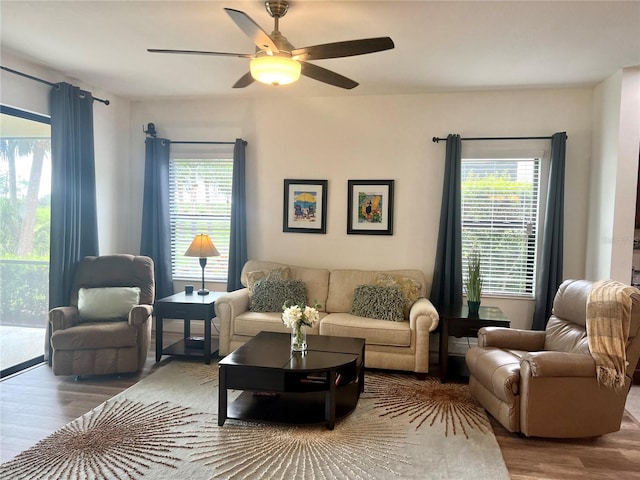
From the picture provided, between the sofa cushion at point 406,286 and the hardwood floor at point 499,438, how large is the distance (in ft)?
4.47

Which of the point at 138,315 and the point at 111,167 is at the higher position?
the point at 111,167

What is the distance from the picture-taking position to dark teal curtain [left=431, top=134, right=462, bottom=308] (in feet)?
15.0

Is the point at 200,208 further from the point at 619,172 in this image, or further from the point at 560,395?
the point at 619,172

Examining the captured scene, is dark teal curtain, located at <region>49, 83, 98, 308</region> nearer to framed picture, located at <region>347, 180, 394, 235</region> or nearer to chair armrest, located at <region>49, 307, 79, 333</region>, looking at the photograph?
chair armrest, located at <region>49, 307, 79, 333</region>

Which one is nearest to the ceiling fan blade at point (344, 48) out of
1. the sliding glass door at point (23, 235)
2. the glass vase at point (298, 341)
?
the glass vase at point (298, 341)

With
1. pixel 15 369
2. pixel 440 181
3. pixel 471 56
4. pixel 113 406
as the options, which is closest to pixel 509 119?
pixel 440 181

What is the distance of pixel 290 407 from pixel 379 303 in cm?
143

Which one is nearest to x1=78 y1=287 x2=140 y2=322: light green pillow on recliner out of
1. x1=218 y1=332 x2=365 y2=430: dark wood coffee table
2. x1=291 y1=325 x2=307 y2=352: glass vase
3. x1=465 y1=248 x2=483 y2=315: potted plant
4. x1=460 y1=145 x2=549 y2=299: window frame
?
x1=218 y1=332 x2=365 y2=430: dark wood coffee table

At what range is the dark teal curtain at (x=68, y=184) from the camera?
417 centimetres

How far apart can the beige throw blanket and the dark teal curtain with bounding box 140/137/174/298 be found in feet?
13.9

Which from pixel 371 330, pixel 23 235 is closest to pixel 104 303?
pixel 23 235

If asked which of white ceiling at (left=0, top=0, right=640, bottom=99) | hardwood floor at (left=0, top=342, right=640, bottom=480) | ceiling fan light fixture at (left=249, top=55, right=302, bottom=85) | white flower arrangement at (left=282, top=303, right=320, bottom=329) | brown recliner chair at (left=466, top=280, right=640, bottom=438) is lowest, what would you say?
hardwood floor at (left=0, top=342, right=640, bottom=480)

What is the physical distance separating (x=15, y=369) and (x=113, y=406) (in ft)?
4.44

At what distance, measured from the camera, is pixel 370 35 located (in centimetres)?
325
